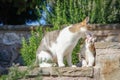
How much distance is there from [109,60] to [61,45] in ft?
1.91

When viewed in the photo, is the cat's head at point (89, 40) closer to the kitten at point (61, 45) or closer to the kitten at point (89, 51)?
the kitten at point (89, 51)

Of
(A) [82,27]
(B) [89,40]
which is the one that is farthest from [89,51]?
(A) [82,27]

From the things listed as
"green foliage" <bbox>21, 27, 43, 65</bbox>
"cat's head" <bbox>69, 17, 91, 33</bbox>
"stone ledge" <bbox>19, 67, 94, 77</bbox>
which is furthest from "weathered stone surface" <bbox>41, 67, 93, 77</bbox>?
"green foliage" <bbox>21, 27, 43, 65</bbox>

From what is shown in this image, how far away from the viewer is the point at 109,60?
4.21 m

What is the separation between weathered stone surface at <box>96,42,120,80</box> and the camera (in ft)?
13.7

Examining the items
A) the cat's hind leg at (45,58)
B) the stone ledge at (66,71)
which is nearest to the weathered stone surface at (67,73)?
the stone ledge at (66,71)

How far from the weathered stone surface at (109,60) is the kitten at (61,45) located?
1.14ft

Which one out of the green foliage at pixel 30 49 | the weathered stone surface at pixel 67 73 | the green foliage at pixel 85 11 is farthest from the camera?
the green foliage at pixel 85 11

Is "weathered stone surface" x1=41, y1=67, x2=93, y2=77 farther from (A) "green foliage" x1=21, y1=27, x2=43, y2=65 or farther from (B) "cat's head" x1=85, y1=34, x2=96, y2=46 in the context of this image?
(A) "green foliage" x1=21, y1=27, x2=43, y2=65

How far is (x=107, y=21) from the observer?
6238 millimetres

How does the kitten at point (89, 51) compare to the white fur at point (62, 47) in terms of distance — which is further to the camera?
the kitten at point (89, 51)

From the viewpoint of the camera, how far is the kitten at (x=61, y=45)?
4.52m

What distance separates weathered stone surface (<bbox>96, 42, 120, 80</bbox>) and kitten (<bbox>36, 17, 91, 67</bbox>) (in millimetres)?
348

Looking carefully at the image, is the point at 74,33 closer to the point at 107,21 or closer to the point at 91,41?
the point at 91,41
